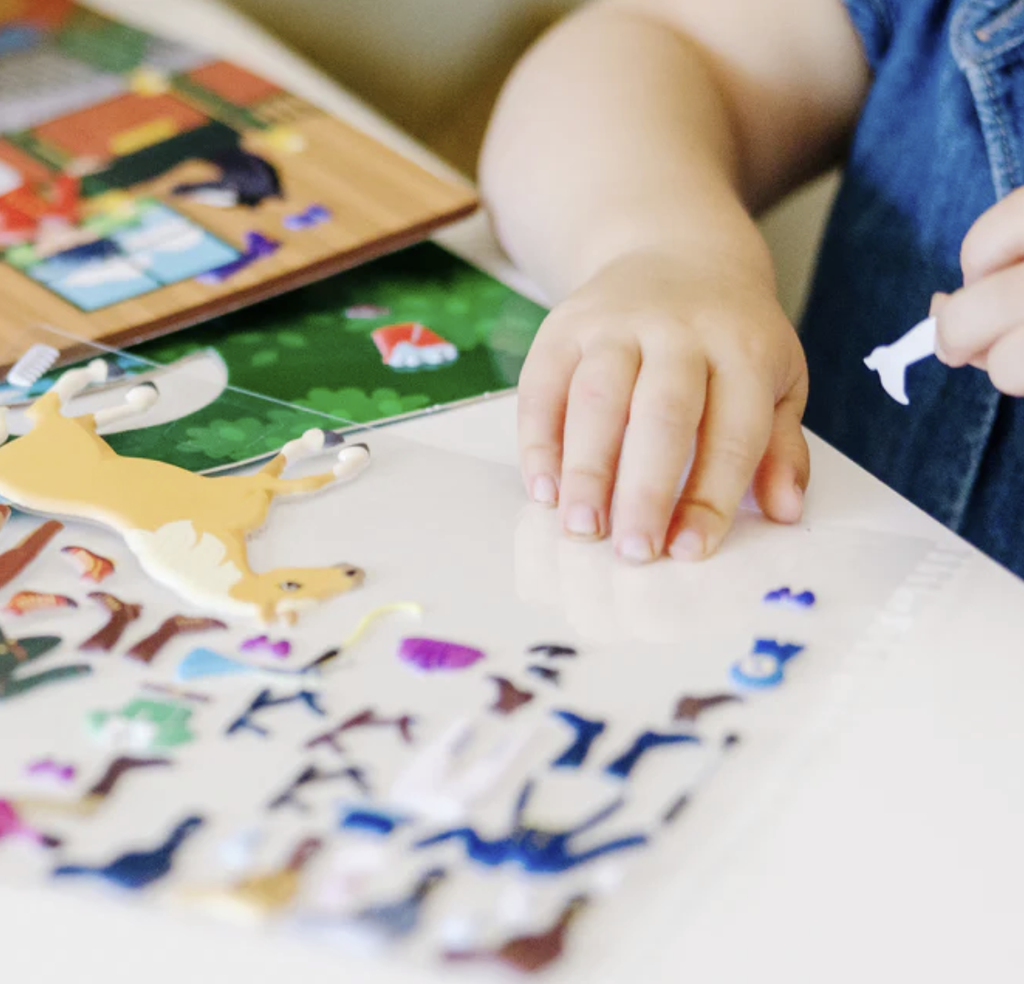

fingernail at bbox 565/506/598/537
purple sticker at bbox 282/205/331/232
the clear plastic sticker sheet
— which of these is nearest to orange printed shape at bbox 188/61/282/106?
purple sticker at bbox 282/205/331/232

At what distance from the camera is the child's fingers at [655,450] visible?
1.31 feet

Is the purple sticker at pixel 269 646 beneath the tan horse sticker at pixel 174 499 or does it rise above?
above

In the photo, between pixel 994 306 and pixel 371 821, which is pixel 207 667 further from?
pixel 994 306

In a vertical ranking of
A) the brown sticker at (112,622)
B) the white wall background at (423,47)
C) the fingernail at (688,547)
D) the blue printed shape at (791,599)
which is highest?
the blue printed shape at (791,599)

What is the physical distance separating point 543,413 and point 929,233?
0.29 meters

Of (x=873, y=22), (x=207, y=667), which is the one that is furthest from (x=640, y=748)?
(x=873, y=22)

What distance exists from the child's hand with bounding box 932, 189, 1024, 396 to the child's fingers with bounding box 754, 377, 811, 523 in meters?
0.06

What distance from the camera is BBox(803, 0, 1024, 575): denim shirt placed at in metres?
0.58

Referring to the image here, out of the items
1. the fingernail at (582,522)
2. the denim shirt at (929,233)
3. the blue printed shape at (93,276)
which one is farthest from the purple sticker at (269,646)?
the denim shirt at (929,233)

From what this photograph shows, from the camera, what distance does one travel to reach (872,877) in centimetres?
29

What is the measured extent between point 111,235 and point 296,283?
9 cm

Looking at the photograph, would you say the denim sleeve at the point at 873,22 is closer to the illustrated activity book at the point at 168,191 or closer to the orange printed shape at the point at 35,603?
the illustrated activity book at the point at 168,191

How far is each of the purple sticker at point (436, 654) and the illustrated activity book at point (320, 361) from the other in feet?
0.39

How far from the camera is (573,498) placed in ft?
1.35
